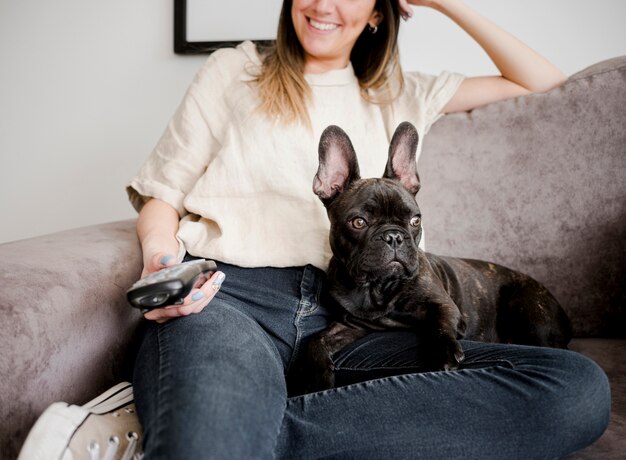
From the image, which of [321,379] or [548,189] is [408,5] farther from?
[321,379]

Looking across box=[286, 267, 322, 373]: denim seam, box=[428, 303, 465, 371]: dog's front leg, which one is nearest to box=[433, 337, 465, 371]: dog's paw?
box=[428, 303, 465, 371]: dog's front leg

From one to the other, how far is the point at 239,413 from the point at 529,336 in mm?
950

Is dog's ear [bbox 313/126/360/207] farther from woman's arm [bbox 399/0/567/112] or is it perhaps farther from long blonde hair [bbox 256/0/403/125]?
woman's arm [bbox 399/0/567/112]

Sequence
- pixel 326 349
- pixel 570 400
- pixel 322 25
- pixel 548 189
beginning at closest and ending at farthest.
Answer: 1. pixel 570 400
2. pixel 326 349
3. pixel 322 25
4. pixel 548 189

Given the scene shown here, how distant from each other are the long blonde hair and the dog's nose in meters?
0.41

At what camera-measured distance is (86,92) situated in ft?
7.68

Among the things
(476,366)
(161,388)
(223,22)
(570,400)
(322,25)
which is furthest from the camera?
(223,22)

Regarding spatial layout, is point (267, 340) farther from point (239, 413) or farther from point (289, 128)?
point (289, 128)

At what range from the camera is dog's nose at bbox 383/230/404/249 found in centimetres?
128

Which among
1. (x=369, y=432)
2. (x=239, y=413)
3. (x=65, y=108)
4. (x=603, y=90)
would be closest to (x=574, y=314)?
(x=603, y=90)

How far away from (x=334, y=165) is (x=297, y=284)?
1.03 ft

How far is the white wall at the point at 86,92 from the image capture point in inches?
87.9

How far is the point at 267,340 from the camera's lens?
118cm

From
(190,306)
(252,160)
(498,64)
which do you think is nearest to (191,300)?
(190,306)
